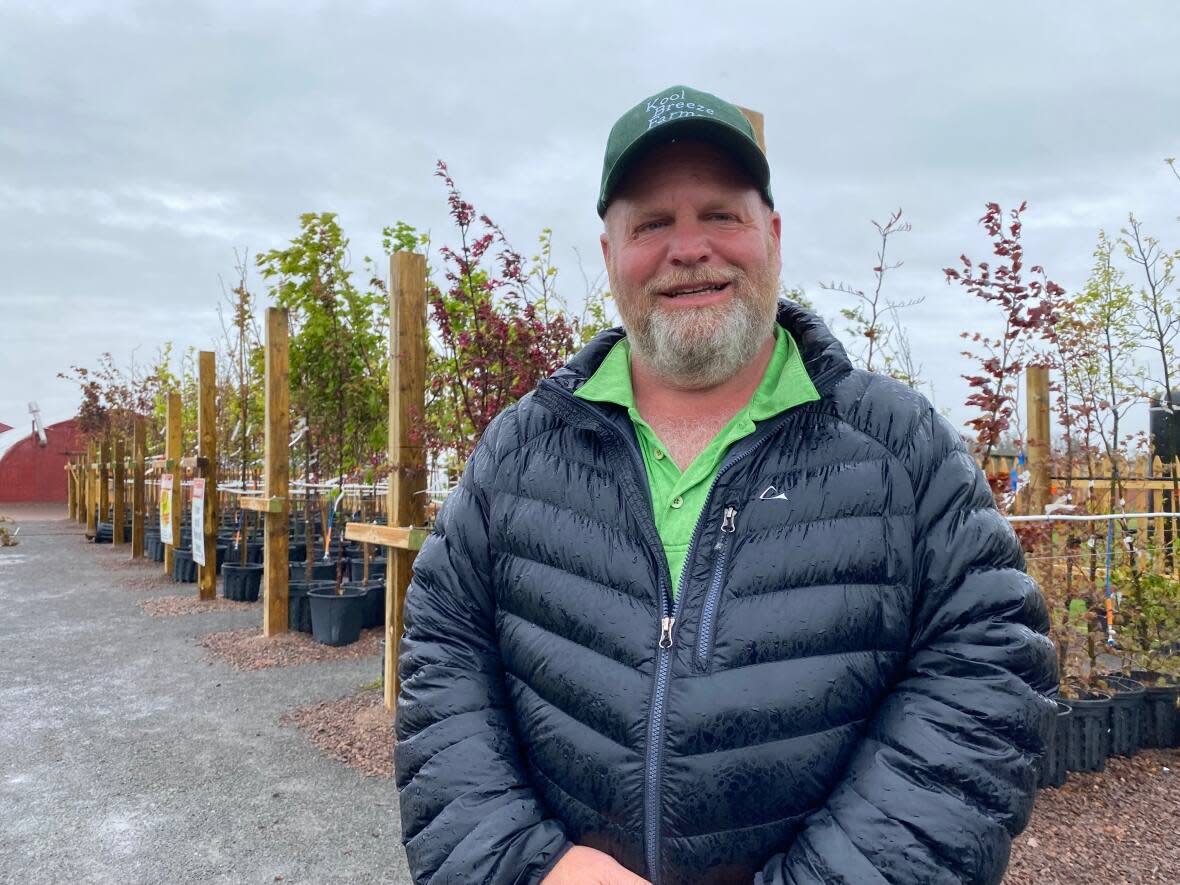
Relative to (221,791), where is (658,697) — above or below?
above

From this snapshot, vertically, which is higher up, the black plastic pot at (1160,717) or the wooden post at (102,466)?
the wooden post at (102,466)

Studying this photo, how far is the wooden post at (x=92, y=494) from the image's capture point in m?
20.2

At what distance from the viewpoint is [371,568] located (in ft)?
32.2

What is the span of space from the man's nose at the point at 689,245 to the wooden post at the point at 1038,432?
4334 mm

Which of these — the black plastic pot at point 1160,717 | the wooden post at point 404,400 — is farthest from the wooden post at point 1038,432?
the wooden post at point 404,400

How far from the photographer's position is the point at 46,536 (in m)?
20.5

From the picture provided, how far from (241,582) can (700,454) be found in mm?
9629

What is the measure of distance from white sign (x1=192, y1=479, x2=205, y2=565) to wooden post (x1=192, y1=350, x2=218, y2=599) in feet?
0.05

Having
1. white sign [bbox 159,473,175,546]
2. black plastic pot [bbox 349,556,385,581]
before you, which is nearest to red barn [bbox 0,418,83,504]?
white sign [bbox 159,473,175,546]

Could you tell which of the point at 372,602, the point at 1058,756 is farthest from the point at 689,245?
the point at 372,602

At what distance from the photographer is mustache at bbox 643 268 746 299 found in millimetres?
1676

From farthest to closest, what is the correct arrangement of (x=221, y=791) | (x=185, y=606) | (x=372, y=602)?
(x=185, y=606), (x=372, y=602), (x=221, y=791)

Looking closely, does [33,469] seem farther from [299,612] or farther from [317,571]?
[299,612]

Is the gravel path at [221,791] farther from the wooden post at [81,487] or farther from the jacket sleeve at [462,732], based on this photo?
the wooden post at [81,487]
